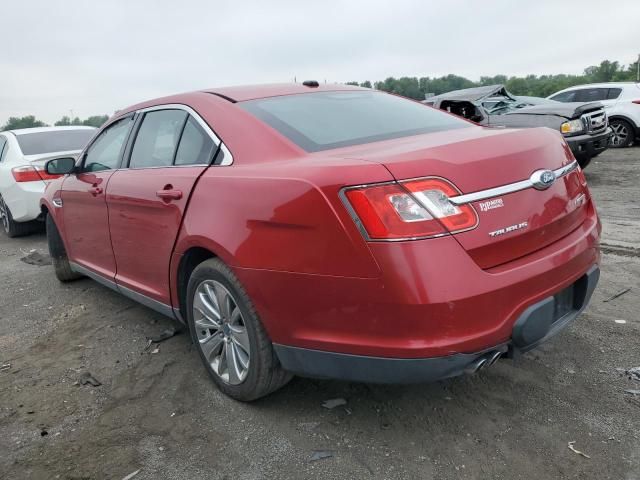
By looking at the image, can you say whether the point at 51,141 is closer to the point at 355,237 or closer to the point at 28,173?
the point at 28,173

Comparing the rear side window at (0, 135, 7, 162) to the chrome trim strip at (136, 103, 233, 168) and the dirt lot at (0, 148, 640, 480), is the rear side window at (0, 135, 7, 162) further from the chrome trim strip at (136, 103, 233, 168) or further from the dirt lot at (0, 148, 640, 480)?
the chrome trim strip at (136, 103, 233, 168)

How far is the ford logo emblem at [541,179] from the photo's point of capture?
2.19 m

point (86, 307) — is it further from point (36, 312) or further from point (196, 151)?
point (196, 151)

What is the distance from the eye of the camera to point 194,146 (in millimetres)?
2889

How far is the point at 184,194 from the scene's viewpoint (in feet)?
9.02

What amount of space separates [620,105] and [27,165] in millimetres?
A: 11607

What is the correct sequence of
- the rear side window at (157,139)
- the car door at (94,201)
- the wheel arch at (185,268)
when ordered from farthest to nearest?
the car door at (94,201), the rear side window at (157,139), the wheel arch at (185,268)

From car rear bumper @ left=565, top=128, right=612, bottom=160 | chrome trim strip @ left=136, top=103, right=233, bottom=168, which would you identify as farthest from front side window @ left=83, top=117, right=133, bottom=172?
car rear bumper @ left=565, top=128, right=612, bottom=160

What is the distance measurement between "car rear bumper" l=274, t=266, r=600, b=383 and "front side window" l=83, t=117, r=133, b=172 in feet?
7.18

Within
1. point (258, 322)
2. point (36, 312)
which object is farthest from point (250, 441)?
point (36, 312)

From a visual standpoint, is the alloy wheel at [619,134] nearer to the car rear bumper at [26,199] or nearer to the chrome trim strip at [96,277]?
the car rear bumper at [26,199]

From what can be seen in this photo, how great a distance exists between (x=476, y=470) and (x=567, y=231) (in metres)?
1.09

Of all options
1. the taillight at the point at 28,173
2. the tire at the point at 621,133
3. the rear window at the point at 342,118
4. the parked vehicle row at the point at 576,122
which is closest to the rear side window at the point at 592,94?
the tire at the point at 621,133

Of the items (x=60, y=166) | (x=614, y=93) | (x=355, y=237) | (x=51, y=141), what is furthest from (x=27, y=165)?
(x=614, y=93)
